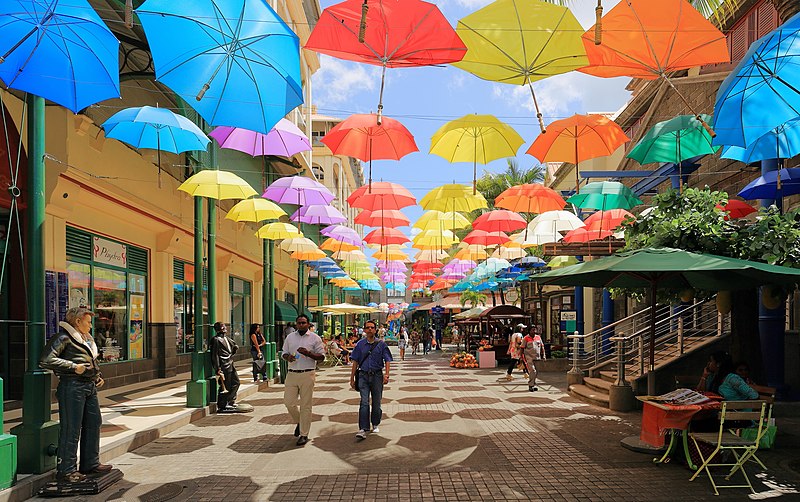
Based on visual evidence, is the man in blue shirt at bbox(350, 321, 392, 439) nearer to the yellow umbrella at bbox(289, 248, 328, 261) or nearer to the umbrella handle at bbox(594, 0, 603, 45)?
the umbrella handle at bbox(594, 0, 603, 45)

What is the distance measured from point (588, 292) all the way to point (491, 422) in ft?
67.1

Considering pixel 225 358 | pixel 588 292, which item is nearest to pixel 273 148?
pixel 225 358

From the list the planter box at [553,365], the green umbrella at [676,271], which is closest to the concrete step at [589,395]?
the green umbrella at [676,271]

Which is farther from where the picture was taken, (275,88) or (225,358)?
(225,358)

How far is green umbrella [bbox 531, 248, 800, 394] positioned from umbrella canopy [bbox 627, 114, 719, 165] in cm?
336

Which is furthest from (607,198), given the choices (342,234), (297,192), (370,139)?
(342,234)

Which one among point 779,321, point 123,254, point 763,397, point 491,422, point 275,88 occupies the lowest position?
point 491,422

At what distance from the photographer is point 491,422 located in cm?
1154

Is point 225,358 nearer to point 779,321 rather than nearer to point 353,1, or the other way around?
point 353,1

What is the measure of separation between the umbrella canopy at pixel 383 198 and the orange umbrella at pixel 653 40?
32.8ft

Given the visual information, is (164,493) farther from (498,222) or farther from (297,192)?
(498,222)

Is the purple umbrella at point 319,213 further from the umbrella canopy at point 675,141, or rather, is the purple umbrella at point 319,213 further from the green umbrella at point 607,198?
the umbrella canopy at point 675,141

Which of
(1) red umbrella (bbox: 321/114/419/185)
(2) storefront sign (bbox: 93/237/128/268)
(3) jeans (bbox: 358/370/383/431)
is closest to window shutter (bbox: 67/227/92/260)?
(2) storefront sign (bbox: 93/237/128/268)

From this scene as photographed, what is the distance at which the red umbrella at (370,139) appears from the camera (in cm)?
1320
